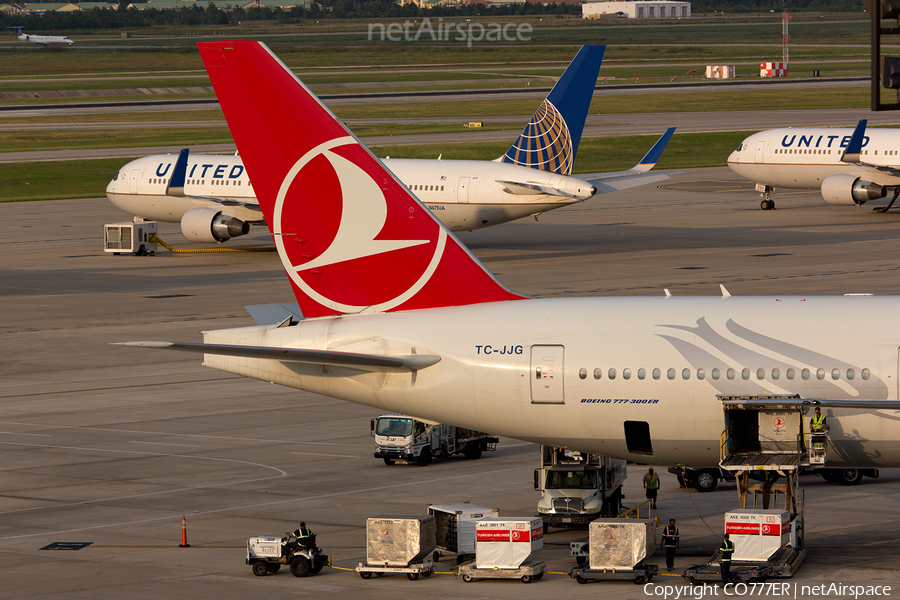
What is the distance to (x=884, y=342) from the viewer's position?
85.5ft

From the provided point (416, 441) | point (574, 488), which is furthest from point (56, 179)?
point (574, 488)

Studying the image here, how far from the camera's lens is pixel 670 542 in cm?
2603

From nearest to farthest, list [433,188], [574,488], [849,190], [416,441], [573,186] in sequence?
1. [574,488]
2. [416,441]
3. [573,186]
4. [433,188]
5. [849,190]

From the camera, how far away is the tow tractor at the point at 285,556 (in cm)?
2617

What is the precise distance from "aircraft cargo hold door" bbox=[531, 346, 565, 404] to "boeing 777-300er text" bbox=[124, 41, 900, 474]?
3cm

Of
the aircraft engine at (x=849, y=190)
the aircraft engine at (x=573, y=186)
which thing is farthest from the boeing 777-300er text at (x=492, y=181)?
the aircraft engine at (x=849, y=190)

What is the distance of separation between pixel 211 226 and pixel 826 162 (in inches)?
1740

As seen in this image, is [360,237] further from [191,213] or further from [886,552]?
[191,213]

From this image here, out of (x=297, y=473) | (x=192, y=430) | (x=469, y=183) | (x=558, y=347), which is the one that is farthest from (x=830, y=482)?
(x=469, y=183)

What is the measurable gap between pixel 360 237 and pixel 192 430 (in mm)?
14504

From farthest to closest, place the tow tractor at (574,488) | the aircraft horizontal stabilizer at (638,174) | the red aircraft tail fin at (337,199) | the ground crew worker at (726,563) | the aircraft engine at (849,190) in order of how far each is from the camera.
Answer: the aircraft engine at (849,190) → the aircraft horizontal stabilizer at (638,174) → the tow tractor at (574,488) → the red aircraft tail fin at (337,199) → the ground crew worker at (726,563)

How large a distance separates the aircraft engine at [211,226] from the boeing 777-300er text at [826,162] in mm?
39884

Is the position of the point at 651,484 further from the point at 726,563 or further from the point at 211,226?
the point at 211,226

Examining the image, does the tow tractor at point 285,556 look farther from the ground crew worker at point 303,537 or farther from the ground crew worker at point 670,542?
the ground crew worker at point 670,542
